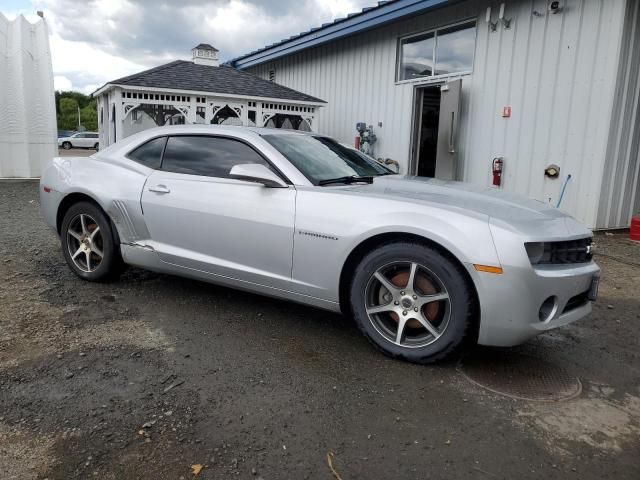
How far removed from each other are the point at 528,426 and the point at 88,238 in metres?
3.73

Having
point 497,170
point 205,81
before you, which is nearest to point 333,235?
point 497,170

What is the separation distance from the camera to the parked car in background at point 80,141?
126 ft

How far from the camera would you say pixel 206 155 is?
4.03 metres

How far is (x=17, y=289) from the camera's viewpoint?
4410 millimetres

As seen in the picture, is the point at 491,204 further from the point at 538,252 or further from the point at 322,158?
the point at 322,158

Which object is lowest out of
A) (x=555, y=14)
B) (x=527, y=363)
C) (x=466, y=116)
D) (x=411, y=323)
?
(x=527, y=363)

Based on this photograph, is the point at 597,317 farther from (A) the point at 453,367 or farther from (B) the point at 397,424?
(B) the point at 397,424

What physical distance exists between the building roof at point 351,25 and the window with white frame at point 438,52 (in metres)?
0.57

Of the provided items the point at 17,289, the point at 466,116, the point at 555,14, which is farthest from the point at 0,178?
the point at 555,14

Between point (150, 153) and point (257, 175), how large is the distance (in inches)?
53.2

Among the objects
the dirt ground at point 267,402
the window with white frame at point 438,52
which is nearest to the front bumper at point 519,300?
the dirt ground at point 267,402

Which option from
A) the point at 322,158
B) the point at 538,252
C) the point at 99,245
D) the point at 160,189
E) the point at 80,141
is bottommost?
the point at 99,245

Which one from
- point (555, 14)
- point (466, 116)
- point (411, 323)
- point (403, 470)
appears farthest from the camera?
point (466, 116)

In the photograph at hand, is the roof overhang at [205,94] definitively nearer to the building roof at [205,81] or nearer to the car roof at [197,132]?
the building roof at [205,81]
